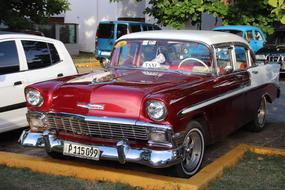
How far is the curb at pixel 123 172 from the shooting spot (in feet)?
17.4

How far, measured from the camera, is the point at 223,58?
699 cm

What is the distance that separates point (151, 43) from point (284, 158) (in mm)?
2279

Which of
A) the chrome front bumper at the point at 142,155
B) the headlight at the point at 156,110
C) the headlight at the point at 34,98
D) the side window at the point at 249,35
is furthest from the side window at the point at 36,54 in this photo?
A: the side window at the point at 249,35

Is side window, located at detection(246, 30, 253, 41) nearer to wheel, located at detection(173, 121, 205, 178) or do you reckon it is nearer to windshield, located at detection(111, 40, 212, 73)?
windshield, located at detection(111, 40, 212, 73)

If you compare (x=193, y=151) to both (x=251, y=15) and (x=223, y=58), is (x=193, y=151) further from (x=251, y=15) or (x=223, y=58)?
(x=251, y=15)

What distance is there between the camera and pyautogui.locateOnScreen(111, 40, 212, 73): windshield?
6637 millimetres

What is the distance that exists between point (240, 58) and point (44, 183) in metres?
3.59

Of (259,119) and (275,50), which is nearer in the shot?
(259,119)

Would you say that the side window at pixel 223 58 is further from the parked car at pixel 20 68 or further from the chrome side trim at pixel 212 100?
the parked car at pixel 20 68

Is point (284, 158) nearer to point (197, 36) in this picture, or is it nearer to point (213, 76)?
point (213, 76)

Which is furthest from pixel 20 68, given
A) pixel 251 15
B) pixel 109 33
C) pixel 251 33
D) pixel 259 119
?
pixel 251 15

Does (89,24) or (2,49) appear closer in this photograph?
(2,49)

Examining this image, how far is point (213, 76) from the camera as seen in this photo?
255 inches

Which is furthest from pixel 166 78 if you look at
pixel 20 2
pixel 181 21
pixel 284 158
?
pixel 181 21
